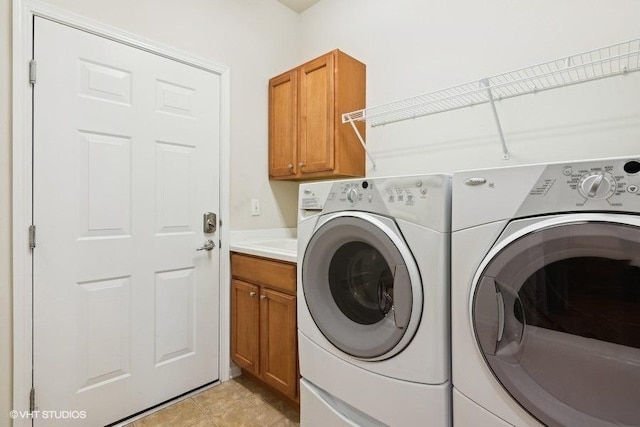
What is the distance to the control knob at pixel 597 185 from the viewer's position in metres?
0.73

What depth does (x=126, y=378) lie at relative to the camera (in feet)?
5.49

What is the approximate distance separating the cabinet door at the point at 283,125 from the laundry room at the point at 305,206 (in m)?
0.02

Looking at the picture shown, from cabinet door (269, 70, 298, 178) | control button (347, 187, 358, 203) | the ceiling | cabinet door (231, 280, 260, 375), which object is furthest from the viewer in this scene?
the ceiling

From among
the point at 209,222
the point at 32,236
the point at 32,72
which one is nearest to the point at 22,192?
the point at 32,236

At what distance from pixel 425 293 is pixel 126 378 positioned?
5.35ft

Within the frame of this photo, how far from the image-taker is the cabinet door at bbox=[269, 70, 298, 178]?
2.19m

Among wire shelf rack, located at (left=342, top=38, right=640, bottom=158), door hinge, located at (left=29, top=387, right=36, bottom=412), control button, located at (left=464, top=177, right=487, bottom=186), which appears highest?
wire shelf rack, located at (left=342, top=38, right=640, bottom=158)

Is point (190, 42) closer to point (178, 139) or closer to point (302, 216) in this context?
point (178, 139)

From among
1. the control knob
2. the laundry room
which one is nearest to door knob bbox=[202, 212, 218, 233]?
the laundry room

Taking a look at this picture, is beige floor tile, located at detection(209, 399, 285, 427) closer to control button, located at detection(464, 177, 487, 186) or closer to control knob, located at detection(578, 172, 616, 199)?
control button, located at detection(464, 177, 487, 186)

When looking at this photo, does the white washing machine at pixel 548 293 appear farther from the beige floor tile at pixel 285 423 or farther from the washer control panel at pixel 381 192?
the beige floor tile at pixel 285 423

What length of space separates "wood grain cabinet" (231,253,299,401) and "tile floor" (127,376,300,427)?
0.47ft

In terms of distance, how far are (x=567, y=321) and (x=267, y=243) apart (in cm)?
176

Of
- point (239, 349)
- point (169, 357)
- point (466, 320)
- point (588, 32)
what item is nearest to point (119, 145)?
point (169, 357)
